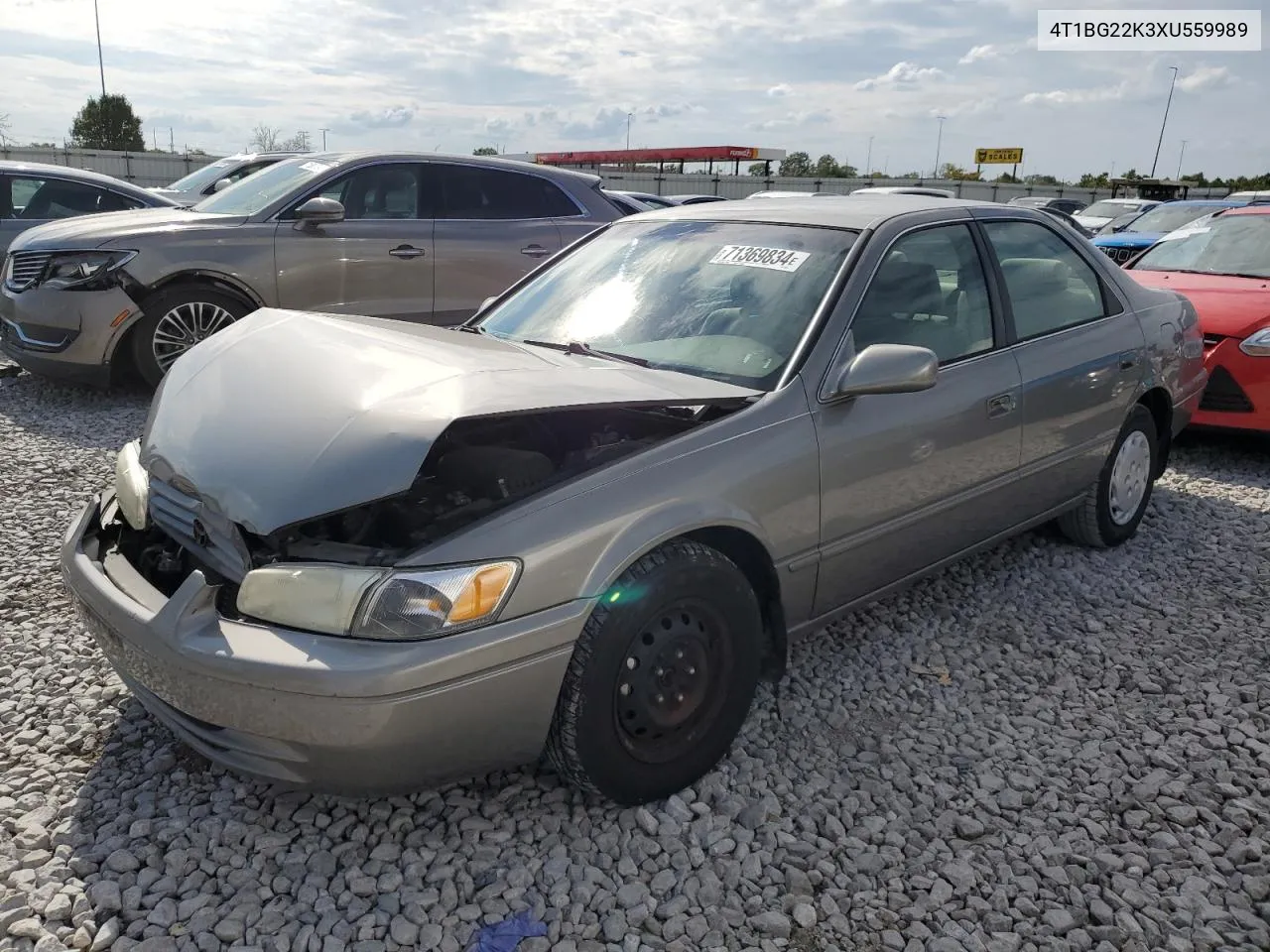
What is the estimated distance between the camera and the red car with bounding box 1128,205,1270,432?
5.78m

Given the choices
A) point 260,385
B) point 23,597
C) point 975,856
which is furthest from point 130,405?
point 975,856

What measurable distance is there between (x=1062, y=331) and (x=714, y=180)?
3879cm

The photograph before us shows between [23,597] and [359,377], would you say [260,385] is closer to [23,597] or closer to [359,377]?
[359,377]

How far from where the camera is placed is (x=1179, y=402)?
4723mm

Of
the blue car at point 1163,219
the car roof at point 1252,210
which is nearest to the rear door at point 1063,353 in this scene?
the car roof at point 1252,210

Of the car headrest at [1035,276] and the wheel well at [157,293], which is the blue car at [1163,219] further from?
the wheel well at [157,293]

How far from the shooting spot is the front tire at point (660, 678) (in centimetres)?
236

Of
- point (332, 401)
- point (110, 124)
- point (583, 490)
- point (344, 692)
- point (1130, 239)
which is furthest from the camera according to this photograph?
point (110, 124)

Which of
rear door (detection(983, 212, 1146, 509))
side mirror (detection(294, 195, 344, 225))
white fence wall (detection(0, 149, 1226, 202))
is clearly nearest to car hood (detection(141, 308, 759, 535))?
rear door (detection(983, 212, 1146, 509))

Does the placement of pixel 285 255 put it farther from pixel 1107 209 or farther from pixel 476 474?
pixel 1107 209

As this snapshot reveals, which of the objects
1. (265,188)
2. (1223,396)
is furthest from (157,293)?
(1223,396)

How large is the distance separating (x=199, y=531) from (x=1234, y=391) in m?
5.86

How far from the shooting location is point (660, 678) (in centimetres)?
252

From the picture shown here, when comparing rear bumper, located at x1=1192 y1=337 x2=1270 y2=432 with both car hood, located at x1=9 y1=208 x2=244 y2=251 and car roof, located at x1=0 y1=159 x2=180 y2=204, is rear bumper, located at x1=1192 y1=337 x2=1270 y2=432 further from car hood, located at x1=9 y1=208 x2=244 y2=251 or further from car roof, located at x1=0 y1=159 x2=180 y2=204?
car roof, located at x1=0 y1=159 x2=180 y2=204
